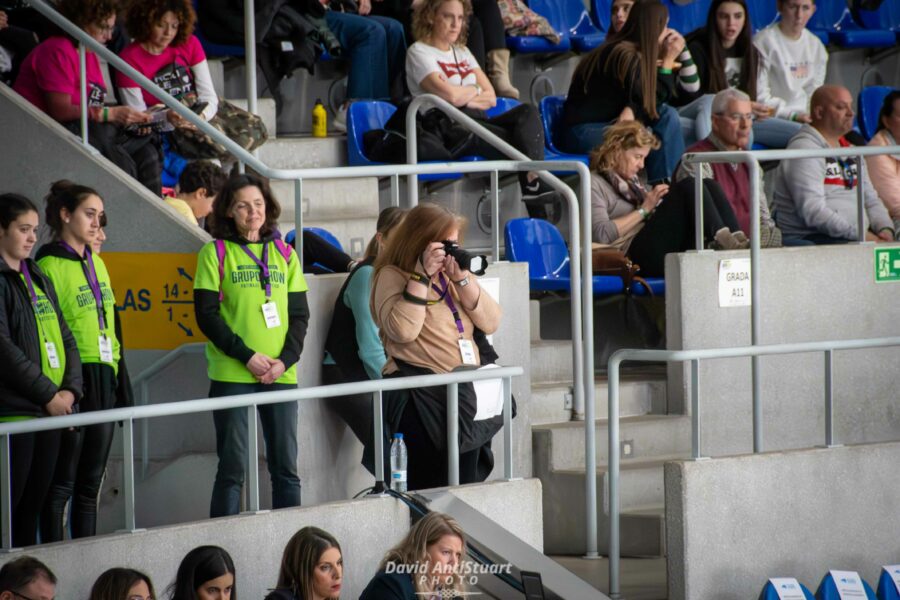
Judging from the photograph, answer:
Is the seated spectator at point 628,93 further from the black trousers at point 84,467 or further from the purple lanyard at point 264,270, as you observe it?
the black trousers at point 84,467

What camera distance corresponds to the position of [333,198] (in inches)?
360

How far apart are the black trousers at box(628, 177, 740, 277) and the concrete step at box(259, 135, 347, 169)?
189 centimetres

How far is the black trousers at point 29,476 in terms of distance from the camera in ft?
19.8

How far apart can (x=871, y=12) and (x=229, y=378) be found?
7.77m

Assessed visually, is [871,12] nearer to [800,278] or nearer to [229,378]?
[800,278]

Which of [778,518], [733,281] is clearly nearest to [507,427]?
[778,518]

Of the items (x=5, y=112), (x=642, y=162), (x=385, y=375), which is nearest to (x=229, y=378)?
(x=385, y=375)

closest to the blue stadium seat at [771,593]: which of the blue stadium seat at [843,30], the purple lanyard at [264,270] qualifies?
the purple lanyard at [264,270]

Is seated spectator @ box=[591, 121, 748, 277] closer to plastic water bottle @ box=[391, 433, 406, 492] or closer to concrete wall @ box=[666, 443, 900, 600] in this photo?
Answer: concrete wall @ box=[666, 443, 900, 600]

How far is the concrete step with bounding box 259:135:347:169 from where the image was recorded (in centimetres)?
955

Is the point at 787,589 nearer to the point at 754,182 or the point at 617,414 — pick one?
the point at 617,414

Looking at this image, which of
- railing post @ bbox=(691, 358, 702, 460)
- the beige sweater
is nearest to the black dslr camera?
the beige sweater

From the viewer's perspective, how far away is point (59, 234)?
657cm

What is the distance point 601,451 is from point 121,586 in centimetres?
345
